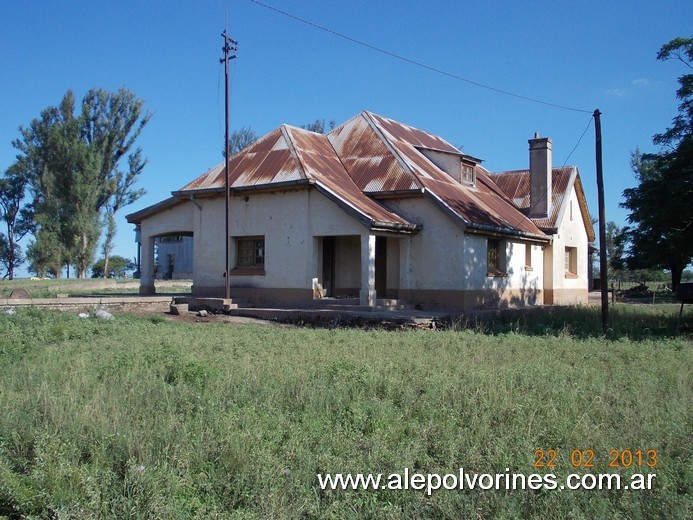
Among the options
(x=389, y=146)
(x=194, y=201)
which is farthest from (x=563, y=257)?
(x=194, y=201)

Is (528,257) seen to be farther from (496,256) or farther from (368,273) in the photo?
(368,273)

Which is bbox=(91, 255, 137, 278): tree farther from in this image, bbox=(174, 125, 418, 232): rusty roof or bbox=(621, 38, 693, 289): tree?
bbox=(621, 38, 693, 289): tree

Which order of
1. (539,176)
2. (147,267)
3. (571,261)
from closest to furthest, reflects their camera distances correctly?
(147,267) → (539,176) → (571,261)

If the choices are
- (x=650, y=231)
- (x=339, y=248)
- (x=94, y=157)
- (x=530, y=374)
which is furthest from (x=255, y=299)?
(x=94, y=157)

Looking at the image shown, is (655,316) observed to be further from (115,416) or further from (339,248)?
(115,416)

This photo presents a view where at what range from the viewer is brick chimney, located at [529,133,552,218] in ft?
89.8

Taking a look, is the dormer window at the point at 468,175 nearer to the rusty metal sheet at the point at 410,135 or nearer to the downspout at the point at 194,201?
the rusty metal sheet at the point at 410,135

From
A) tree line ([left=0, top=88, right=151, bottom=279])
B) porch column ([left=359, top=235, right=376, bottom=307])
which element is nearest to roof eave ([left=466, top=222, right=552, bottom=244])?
porch column ([left=359, top=235, right=376, bottom=307])

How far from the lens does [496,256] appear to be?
78.1ft

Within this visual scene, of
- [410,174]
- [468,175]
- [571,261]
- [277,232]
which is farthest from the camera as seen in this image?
[571,261]

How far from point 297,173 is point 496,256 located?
26.8 feet

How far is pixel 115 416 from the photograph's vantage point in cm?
622

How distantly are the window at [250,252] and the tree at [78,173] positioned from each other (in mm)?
26997

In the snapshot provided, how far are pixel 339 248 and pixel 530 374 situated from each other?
1503 cm
